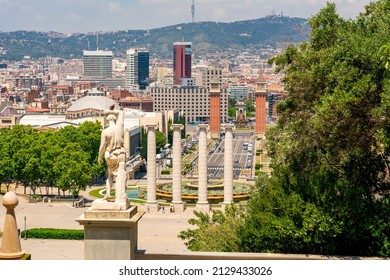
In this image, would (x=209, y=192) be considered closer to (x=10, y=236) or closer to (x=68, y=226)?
(x=68, y=226)

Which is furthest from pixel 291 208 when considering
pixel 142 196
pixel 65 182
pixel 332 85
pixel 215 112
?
pixel 215 112

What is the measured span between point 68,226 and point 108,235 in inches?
1353

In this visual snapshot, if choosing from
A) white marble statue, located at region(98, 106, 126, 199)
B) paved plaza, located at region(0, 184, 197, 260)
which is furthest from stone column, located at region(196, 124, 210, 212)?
white marble statue, located at region(98, 106, 126, 199)

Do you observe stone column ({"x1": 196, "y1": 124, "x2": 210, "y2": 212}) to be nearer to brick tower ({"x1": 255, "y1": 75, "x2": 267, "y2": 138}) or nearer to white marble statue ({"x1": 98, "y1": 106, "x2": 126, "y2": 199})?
white marble statue ({"x1": 98, "y1": 106, "x2": 126, "y2": 199})

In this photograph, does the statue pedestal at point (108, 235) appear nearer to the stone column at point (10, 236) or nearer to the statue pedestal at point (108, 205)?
the statue pedestal at point (108, 205)

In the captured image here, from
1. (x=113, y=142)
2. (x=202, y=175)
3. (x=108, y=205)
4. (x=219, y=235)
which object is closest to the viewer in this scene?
(x=108, y=205)

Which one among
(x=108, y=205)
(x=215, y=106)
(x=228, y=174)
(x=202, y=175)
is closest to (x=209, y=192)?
(x=228, y=174)

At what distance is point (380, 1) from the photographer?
82.0 feet

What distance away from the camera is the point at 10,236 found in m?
13.8

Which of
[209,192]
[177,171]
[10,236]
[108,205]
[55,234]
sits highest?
[108,205]

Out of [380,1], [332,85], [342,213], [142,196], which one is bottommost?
[142,196]

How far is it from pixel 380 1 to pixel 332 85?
4.96 metres

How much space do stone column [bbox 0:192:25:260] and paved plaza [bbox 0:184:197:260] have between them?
62.2 ft
